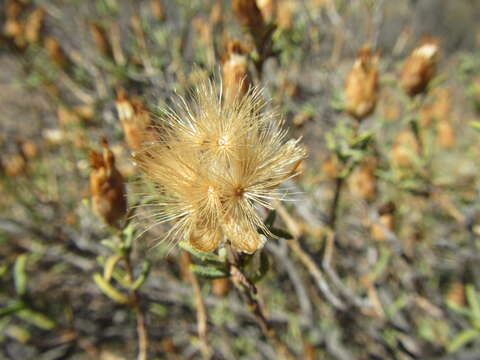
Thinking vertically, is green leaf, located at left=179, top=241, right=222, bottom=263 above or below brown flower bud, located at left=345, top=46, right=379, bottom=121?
below

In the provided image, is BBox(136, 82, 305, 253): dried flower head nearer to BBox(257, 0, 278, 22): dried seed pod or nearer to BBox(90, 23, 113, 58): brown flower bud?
BBox(257, 0, 278, 22): dried seed pod

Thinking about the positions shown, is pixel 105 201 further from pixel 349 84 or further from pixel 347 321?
pixel 347 321

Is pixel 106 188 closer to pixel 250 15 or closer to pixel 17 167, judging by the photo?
pixel 250 15

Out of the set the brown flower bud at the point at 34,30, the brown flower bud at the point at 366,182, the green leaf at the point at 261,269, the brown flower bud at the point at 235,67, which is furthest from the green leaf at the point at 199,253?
the brown flower bud at the point at 34,30

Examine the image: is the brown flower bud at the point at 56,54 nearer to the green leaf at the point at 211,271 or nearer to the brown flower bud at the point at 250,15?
the brown flower bud at the point at 250,15

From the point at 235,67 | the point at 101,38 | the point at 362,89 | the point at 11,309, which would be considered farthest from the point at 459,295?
the point at 101,38

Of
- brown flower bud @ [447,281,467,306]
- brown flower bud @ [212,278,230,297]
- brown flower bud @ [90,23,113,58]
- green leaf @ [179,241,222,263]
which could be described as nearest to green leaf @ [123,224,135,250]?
green leaf @ [179,241,222,263]
